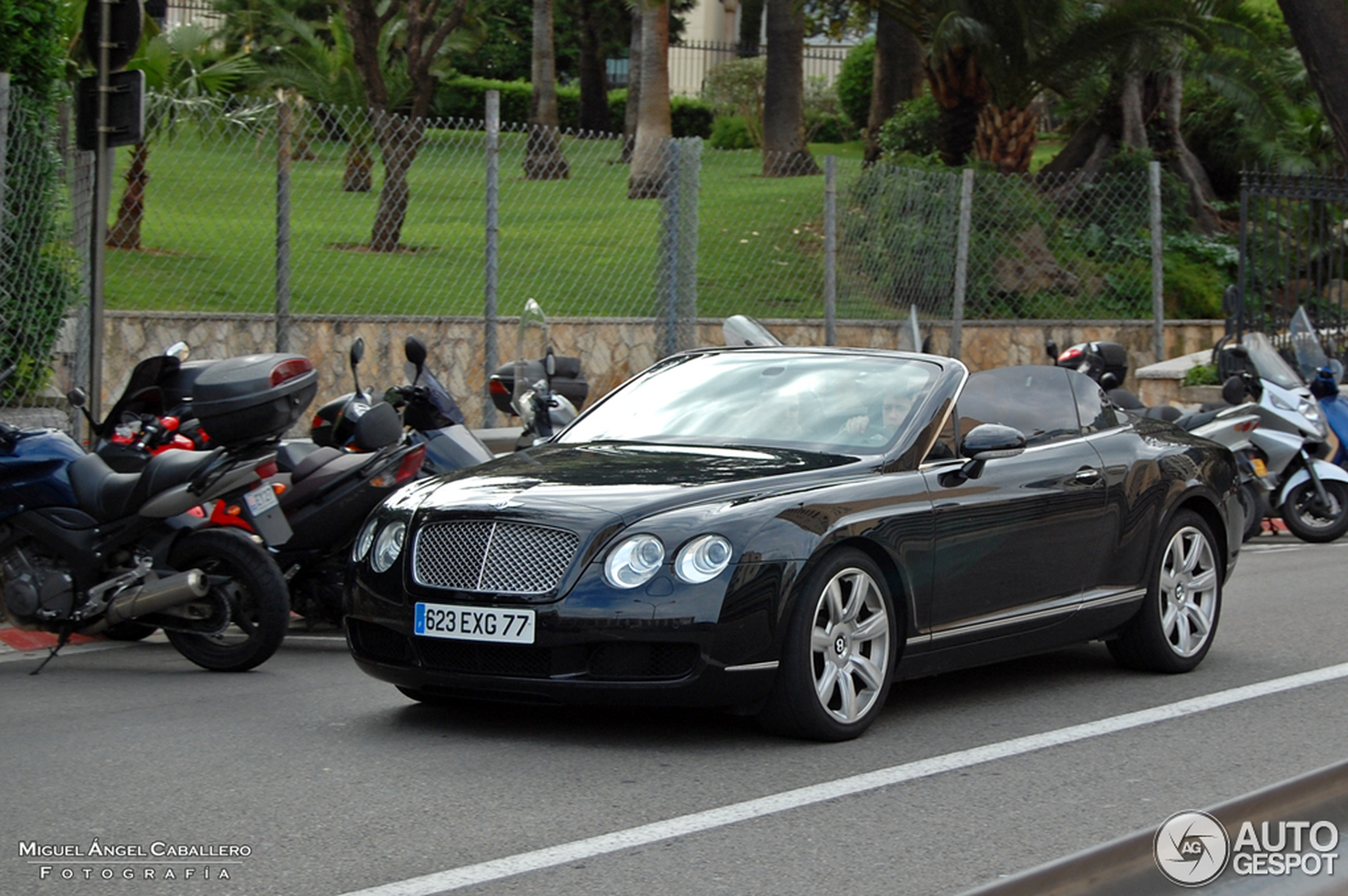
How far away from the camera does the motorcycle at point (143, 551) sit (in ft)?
24.0

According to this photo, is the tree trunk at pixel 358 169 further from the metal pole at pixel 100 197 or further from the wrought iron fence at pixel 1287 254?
the wrought iron fence at pixel 1287 254

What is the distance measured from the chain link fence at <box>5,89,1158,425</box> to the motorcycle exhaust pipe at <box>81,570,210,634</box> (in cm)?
358

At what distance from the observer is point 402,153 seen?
12.9 metres

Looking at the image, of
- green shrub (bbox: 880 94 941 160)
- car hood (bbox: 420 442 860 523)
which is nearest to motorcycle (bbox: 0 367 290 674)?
car hood (bbox: 420 442 860 523)

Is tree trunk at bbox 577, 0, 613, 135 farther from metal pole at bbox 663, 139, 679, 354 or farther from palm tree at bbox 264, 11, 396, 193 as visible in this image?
metal pole at bbox 663, 139, 679, 354

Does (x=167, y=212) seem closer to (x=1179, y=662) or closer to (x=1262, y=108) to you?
(x=1179, y=662)

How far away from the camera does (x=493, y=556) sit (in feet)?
19.3

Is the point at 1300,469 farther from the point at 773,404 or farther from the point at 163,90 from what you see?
the point at 163,90

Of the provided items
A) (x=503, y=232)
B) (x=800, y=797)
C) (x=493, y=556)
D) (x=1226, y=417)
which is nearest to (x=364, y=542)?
(x=493, y=556)

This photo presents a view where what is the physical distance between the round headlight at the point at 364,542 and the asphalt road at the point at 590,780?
599 millimetres

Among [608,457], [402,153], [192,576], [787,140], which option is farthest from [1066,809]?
[787,140]

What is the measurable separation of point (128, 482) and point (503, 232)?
6.44 m

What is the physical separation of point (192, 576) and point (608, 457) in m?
1.85

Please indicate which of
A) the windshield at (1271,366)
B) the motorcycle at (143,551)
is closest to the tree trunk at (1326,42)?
the windshield at (1271,366)
